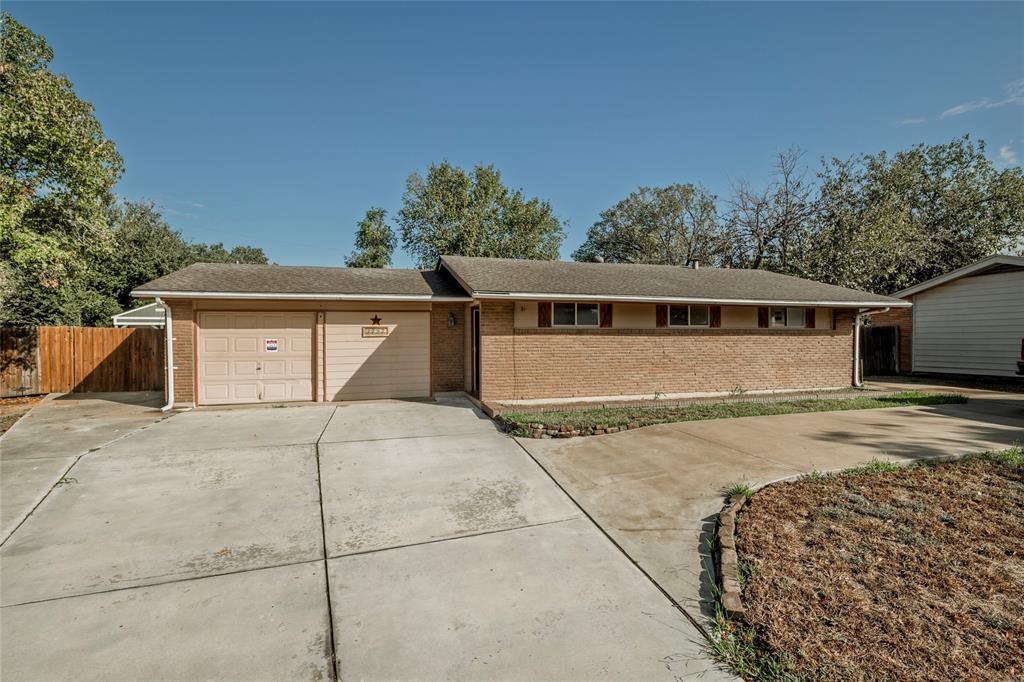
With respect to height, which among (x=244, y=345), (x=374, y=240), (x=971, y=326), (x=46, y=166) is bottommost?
(x=244, y=345)

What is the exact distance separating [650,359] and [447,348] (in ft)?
17.1

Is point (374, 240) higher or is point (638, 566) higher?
point (374, 240)

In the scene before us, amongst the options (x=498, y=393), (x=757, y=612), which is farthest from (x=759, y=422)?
(x=757, y=612)

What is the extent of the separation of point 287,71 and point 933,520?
48.3 feet

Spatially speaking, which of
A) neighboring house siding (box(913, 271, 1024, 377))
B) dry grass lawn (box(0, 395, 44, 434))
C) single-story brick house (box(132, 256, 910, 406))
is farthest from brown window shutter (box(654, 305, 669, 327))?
dry grass lawn (box(0, 395, 44, 434))

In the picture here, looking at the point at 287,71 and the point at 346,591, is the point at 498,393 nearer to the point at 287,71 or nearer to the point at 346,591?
the point at 346,591

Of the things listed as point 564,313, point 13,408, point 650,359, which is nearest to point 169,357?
point 13,408

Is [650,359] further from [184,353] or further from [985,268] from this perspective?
[985,268]

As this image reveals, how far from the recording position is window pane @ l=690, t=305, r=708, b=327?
11.7m

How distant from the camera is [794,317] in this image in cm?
1255

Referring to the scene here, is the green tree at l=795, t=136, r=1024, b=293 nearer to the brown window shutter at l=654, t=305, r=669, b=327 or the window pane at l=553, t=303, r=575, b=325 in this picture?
the brown window shutter at l=654, t=305, r=669, b=327

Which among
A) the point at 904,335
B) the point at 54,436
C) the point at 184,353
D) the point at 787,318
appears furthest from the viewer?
the point at 904,335

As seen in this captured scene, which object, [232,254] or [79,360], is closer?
[79,360]

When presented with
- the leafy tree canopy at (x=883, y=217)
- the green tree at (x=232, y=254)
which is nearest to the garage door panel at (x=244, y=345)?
the leafy tree canopy at (x=883, y=217)
